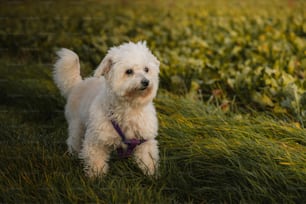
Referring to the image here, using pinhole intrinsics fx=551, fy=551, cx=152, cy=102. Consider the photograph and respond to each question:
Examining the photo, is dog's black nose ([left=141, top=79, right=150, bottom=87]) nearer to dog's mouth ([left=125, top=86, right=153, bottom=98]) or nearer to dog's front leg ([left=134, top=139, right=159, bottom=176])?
dog's mouth ([left=125, top=86, right=153, bottom=98])

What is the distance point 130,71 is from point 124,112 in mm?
326

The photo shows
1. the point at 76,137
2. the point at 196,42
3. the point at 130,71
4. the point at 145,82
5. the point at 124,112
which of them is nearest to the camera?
the point at 145,82

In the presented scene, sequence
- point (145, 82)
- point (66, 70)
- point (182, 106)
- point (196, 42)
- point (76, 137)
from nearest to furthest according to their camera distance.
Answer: point (145, 82), point (76, 137), point (66, 70), point (182, 106), point (196, 42)

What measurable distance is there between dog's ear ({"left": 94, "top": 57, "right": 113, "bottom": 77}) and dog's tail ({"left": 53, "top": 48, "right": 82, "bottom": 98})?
0.84 m

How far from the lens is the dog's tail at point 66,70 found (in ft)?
15.8

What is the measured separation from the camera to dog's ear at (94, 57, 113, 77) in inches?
158

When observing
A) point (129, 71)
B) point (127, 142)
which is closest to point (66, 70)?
point (129, 71)

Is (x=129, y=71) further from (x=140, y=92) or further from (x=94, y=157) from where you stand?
(x=94, y=157)

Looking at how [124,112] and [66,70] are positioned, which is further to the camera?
[66,70]

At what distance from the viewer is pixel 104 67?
13.2ft

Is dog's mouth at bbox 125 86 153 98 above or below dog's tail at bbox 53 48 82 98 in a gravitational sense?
above

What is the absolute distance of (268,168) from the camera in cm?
362

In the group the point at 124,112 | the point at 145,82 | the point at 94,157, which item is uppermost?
the point at 145,82

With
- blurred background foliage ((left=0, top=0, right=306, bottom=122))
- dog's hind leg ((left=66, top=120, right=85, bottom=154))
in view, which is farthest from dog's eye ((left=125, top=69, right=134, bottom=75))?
blurred background foliage ((left=0, top=0, right=306, bottom=122))
